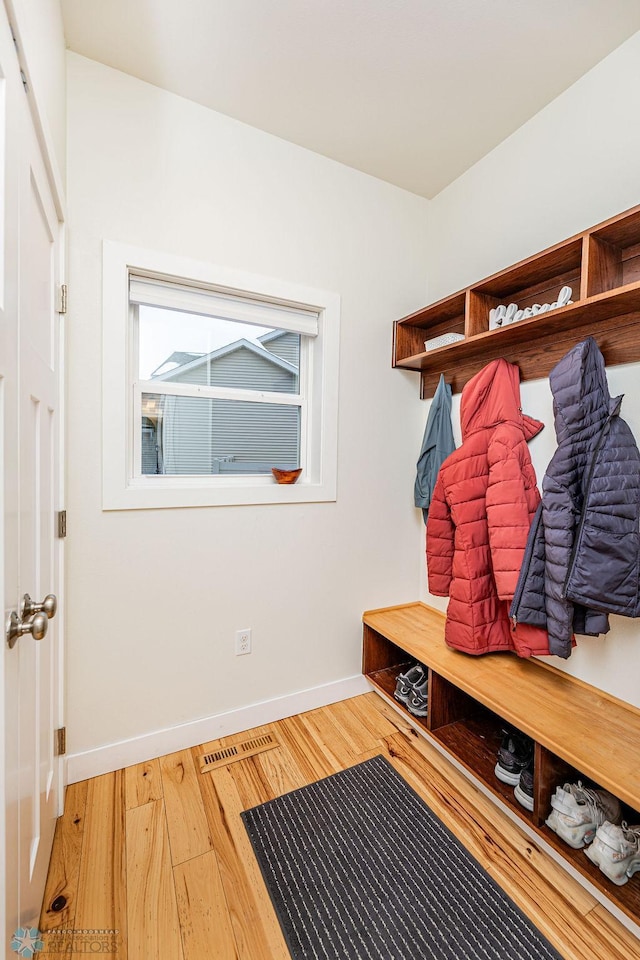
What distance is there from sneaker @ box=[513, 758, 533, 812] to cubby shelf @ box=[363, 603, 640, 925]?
0.02m

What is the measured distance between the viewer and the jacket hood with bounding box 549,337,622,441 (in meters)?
1.36

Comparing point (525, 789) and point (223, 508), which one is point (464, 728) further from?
point (223, 508)

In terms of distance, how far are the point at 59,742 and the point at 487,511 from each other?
1.78 metres

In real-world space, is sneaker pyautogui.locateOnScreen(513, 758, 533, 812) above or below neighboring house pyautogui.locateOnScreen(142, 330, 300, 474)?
below

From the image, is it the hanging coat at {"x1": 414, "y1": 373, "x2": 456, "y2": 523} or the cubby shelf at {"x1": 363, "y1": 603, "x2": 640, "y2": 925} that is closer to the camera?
the cubby shelf at {"x1": 363, "y1": 603, "x2": 640, "y2": 925}

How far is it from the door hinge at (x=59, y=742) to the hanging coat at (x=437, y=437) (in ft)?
6.01

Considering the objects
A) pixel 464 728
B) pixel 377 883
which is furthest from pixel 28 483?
Answer: pixel 464 728

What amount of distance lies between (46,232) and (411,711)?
2.28 meters

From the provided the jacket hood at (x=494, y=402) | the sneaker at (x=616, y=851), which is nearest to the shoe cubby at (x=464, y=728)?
the sneaker at (x=616, y=851)

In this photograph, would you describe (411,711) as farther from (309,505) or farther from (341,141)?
(341,141)

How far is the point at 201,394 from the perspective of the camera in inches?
73.4

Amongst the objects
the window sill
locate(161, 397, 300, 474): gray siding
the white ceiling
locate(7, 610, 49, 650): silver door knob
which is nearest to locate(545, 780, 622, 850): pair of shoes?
the window sill

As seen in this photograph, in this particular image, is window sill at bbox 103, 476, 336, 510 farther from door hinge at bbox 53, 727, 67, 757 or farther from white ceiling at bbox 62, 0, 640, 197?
white ceiling at bbox 62, 0, 640, 197

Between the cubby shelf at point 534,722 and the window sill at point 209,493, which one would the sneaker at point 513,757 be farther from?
the window sill at point 209,493
